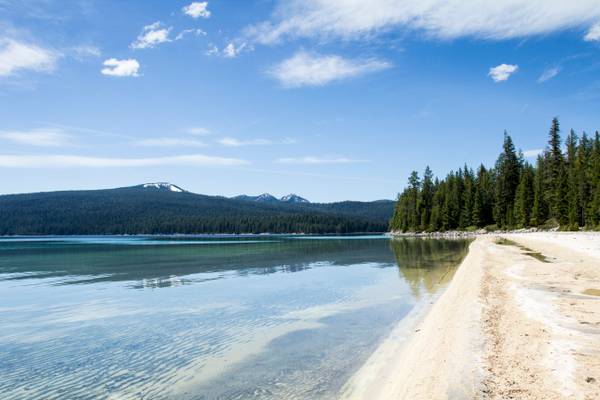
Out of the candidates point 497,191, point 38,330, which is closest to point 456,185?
point 497,191

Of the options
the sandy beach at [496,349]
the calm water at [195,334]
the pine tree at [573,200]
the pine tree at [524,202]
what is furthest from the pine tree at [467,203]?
the sandy beach at [496,349]

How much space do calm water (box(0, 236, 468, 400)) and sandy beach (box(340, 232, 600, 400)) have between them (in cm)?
108

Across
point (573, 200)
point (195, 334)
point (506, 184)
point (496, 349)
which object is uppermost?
point (506, 184)

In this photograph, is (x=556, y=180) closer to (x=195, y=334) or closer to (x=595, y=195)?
(x=595, y=195)

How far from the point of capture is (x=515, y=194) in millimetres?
108000

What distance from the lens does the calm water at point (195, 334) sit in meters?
11.6

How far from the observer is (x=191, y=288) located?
3011cm

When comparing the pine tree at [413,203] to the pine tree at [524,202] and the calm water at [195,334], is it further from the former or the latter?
the calm water at [195,334]

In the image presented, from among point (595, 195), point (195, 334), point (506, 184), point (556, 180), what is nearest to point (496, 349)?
point (195, 334)

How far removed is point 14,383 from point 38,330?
7.25m

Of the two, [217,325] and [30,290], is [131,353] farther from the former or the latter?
[30,290]

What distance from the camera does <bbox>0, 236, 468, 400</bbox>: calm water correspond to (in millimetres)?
11562

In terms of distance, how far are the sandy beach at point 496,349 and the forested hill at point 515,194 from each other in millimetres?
64687

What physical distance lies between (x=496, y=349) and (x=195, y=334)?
11.0 m
